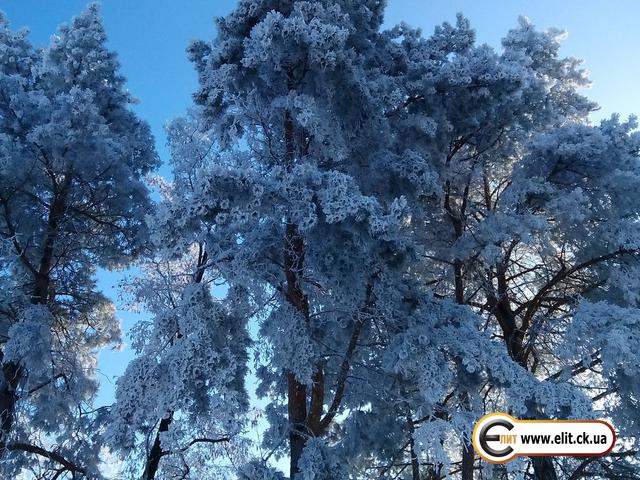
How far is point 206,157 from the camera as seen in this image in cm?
800

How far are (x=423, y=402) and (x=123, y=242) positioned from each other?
6681 mm

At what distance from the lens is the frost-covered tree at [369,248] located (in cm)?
642

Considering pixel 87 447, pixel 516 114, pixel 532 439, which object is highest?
pixel 516 114

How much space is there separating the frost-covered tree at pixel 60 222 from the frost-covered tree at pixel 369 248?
4.82 feet

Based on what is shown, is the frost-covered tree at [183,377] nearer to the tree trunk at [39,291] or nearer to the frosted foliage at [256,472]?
the frosted foliage at [256,472]

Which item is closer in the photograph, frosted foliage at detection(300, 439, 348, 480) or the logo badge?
the logo badge

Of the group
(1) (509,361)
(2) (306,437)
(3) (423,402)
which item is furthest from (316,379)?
(1) (509,361)

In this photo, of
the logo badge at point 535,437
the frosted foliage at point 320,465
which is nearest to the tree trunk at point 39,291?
the frosted foliage at point 320,465

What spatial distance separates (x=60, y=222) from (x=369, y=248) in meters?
6.10

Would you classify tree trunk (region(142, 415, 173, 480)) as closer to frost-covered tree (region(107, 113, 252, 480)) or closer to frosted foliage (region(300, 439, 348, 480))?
frost-covered tree (region(107, 113, 252, 480))

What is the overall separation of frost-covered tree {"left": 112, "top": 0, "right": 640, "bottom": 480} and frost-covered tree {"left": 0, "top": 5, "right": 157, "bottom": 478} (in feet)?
4.82

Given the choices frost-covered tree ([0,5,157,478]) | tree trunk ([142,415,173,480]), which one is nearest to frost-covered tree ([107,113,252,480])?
tree trunk ([142,415,173,480])

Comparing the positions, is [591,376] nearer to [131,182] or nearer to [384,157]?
[384,157]

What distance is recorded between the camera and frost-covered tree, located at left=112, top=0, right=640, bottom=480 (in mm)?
6418
